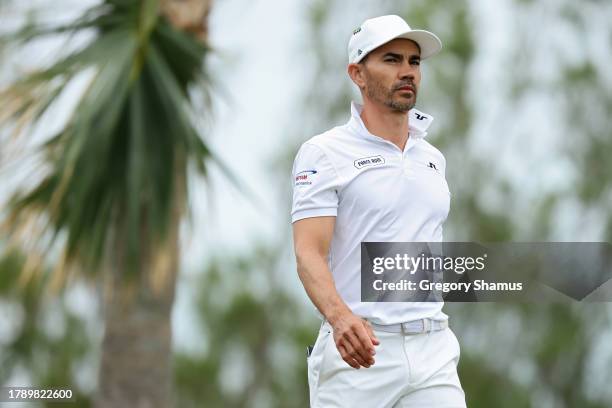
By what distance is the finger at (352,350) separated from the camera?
4.42 meters

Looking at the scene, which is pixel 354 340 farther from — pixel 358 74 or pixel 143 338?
pixel 143 338

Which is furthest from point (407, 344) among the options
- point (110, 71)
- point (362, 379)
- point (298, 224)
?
point (110, 71)

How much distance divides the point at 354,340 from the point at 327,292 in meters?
0.22

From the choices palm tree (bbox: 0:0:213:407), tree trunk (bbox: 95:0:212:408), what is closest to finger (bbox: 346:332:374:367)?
palm tree (bbox: 0:0:213:407)

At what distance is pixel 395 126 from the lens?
198 inches

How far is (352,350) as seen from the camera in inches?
174

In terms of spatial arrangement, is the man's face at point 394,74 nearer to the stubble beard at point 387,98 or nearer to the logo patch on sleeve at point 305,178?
the stubble beard at point 387,98

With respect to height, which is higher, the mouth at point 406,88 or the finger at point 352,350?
the mouth at point 406,88

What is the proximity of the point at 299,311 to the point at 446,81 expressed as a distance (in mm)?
5693

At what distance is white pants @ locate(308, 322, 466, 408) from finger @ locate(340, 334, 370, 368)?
0.20 m

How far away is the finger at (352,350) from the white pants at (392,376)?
20cm

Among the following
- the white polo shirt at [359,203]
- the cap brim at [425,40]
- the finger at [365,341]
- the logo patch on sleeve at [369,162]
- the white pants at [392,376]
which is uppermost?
the cap brim at [425,40]

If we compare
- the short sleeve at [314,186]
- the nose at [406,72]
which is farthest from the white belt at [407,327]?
the nose at [406,72]
